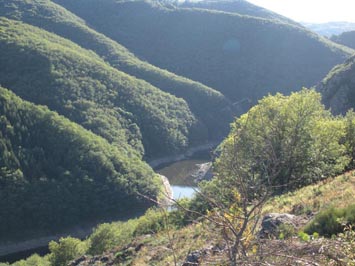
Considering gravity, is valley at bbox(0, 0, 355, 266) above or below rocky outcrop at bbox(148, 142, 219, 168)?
above

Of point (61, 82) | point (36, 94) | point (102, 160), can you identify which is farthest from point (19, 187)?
point (61, 82)

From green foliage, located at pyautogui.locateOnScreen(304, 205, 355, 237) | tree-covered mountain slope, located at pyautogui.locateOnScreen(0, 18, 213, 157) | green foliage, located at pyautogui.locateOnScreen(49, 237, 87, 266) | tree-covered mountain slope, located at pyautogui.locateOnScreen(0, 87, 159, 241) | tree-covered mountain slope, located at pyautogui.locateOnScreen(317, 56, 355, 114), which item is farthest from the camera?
tree-covered mountain slope, located at pyautogui.locateOnScreen(0, 18, 213, 157)

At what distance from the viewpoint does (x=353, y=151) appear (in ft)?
87.0

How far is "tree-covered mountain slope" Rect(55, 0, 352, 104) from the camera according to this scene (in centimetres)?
16412

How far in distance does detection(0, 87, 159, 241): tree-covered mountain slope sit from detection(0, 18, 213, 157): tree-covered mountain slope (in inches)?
561

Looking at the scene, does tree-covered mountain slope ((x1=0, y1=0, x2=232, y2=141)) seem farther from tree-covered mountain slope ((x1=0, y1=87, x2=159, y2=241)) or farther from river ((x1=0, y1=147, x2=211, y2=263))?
tree-covered mountain slope ((x1=0, y1=87, x2=159, y2=241))

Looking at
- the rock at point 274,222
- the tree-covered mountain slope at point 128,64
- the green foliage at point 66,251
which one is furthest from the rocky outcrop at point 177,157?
the rock at point 274,222

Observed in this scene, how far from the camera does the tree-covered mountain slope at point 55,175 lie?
70062mm

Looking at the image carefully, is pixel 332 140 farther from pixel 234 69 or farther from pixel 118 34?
pixel 118 34

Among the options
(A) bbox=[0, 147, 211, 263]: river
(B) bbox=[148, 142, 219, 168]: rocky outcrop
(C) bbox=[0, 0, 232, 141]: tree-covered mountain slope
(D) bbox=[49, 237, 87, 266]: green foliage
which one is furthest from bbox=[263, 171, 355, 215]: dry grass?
(C) bbox=[0, 0, 232, 141]: tree-covered mountain slope

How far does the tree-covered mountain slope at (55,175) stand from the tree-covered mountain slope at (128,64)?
5054cm

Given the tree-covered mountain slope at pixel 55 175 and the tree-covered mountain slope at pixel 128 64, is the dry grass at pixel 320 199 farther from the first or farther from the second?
the tree-covered mountain slope at pixel 128 64

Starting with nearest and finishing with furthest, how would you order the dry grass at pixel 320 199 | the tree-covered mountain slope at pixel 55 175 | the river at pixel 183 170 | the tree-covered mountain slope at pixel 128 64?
the dry grass at pixel 320 199
the tree-covered mountain slope at pixel 55 175
the river at pixel 183 170
the tree-covered mountain slope at pixel 128 64

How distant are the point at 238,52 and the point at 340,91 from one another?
106 metres
